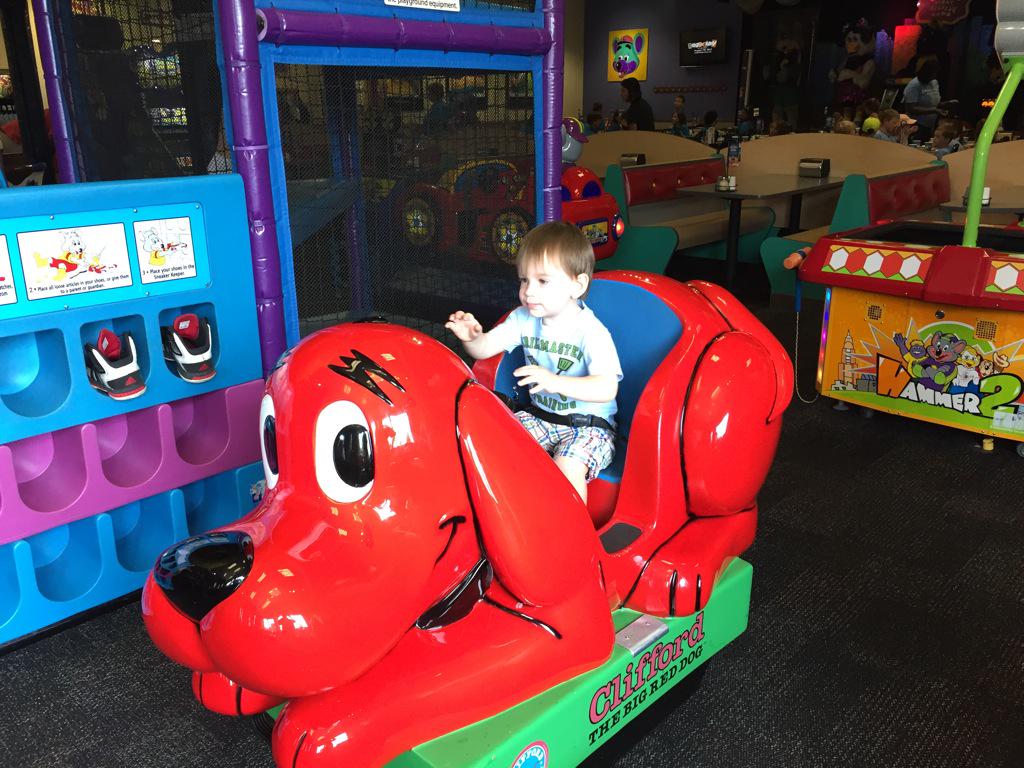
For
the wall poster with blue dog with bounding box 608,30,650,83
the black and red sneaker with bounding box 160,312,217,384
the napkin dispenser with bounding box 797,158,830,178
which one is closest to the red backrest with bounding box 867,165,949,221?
the napkin dispenser with bounding box 797,158,830,178

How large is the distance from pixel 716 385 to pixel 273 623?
0.84m

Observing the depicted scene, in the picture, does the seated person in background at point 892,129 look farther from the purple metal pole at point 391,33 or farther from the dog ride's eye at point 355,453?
the dog ride's eye at point 355,453

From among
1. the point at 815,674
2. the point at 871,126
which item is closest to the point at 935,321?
the point at 815,674

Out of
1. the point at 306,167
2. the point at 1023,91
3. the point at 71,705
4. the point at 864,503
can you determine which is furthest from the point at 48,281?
the point at 1023,91

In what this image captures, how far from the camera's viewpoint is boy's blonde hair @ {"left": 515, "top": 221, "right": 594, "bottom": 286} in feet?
4.64

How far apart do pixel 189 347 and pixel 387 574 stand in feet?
3.64

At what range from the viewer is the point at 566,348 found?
60.4 inches

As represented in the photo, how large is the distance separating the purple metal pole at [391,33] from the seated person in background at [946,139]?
4543mm

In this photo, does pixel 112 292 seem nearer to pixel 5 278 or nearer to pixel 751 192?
pixel 5 278

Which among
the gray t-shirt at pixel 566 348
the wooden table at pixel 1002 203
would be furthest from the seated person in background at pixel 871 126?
the gray t-shirt at pixel 566 348

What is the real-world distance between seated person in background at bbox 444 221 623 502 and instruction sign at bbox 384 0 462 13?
904 millimetres

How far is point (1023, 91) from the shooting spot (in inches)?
308

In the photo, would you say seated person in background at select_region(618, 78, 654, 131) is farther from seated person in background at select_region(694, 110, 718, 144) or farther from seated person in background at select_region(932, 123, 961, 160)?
seated person in background at select_region(932, 123, 961, 160)

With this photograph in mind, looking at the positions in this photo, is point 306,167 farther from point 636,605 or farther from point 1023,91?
point 1023,91
